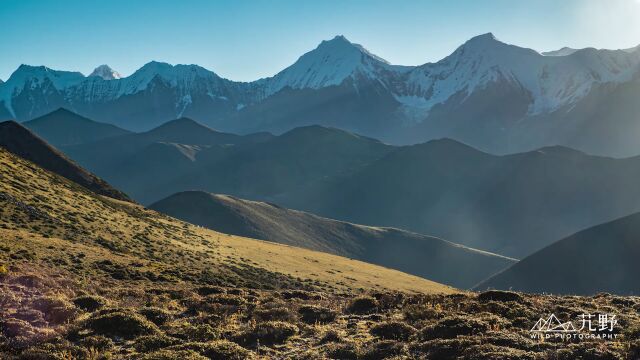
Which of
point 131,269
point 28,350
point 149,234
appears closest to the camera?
point 28,350

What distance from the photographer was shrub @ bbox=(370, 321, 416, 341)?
72.7 feet

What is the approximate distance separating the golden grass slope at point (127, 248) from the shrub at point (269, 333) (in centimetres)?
2412

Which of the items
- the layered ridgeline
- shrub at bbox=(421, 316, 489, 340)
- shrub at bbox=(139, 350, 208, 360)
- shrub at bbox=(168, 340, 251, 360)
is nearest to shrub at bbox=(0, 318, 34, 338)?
shrub at bbox=(139, 350, 208, 360)

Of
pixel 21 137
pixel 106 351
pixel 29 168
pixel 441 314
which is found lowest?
pixel 106 351

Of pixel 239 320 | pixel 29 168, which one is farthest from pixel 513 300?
pixel 29 168

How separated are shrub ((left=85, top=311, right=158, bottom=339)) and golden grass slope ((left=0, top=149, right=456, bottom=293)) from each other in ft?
64.3

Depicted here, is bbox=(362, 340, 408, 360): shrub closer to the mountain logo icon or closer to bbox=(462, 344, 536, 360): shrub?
bbox=(462, 344, 536, 360): shrub

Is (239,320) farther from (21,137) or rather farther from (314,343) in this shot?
(21,137)

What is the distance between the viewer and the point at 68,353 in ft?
58.7

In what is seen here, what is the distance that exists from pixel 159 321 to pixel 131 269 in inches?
900

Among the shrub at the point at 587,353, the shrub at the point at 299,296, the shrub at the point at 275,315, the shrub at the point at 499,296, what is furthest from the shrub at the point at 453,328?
the shrub at the point at 299,296

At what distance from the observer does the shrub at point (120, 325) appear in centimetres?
2173

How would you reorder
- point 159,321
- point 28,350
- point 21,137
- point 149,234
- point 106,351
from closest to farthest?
point 28,350
point 106,351
point 159,321
point 149,234
point 21,137

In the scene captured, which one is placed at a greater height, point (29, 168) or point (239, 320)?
point (29, 168)
